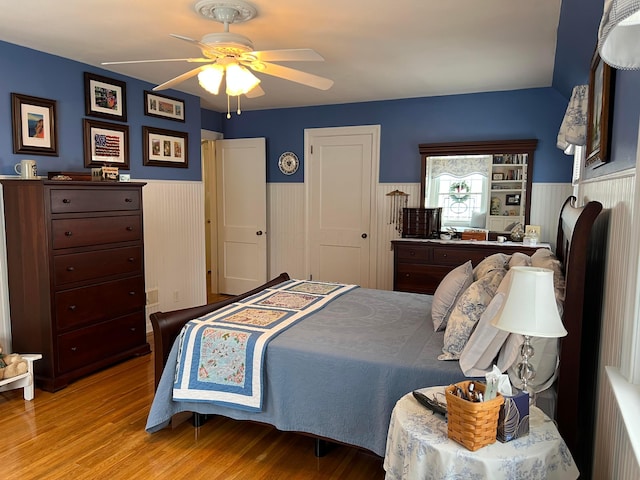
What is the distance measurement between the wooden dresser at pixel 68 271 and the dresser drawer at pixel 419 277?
2.57 metres

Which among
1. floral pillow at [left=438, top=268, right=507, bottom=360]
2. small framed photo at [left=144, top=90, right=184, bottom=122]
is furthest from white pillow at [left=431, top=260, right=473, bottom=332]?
small framed photo at [left=144, top=90, right=184, bottom=122]

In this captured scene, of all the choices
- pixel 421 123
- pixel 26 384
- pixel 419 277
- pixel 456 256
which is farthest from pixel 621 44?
pixel 421 123

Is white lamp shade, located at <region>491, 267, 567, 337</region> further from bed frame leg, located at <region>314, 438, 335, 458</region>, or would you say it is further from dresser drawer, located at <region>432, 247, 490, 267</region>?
dresser drawer, located at <region>432, 247, 490, 267</region>

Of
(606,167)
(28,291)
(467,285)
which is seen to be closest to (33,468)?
(28,291)

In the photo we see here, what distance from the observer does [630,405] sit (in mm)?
1290

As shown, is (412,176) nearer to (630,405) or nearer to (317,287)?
(317,287)

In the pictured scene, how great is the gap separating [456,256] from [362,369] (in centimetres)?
266

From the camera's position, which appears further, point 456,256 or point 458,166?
point 458,166

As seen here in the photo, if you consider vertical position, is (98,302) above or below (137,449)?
above

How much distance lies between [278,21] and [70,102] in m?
2.03

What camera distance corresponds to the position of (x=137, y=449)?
2682 millimetres

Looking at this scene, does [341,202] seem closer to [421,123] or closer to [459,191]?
[421,123]

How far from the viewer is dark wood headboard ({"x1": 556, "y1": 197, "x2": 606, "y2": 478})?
1867mm

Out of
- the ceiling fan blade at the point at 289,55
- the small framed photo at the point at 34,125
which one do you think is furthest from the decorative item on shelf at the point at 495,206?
the small framed photo at the point at 34,125
